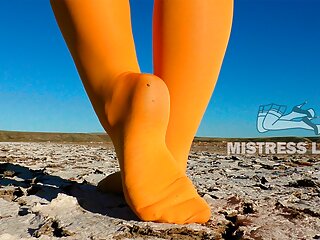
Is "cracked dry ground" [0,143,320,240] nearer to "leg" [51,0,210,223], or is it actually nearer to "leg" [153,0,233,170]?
"leg" [51,0,210,223]

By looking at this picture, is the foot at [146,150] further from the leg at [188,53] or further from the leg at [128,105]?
the leg at [188,53]

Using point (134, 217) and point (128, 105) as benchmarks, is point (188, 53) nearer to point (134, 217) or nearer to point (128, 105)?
point (128, 105)

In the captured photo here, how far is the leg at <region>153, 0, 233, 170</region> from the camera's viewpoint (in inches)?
40.4

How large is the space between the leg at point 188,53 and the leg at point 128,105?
0.12 m

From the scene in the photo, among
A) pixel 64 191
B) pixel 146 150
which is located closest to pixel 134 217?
pixel 146 150

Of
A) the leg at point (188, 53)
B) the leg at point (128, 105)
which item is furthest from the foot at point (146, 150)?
the leg at point (188, 53)

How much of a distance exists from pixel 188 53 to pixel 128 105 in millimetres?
224

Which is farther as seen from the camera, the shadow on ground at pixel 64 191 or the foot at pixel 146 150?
the shadow on ground at pixel 64 191

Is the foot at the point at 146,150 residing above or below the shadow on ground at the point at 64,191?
above

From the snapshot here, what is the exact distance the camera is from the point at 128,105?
93 centimetres

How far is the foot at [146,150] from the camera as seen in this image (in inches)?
36.3

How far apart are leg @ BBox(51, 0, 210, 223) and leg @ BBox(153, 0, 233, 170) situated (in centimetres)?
12

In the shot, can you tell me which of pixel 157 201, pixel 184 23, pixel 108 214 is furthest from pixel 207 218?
pixel 184 23

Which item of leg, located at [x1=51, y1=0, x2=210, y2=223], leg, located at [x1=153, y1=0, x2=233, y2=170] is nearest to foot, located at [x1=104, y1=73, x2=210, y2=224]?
leg, located at [x1=51, y1=0, x2=210, y2=223]
